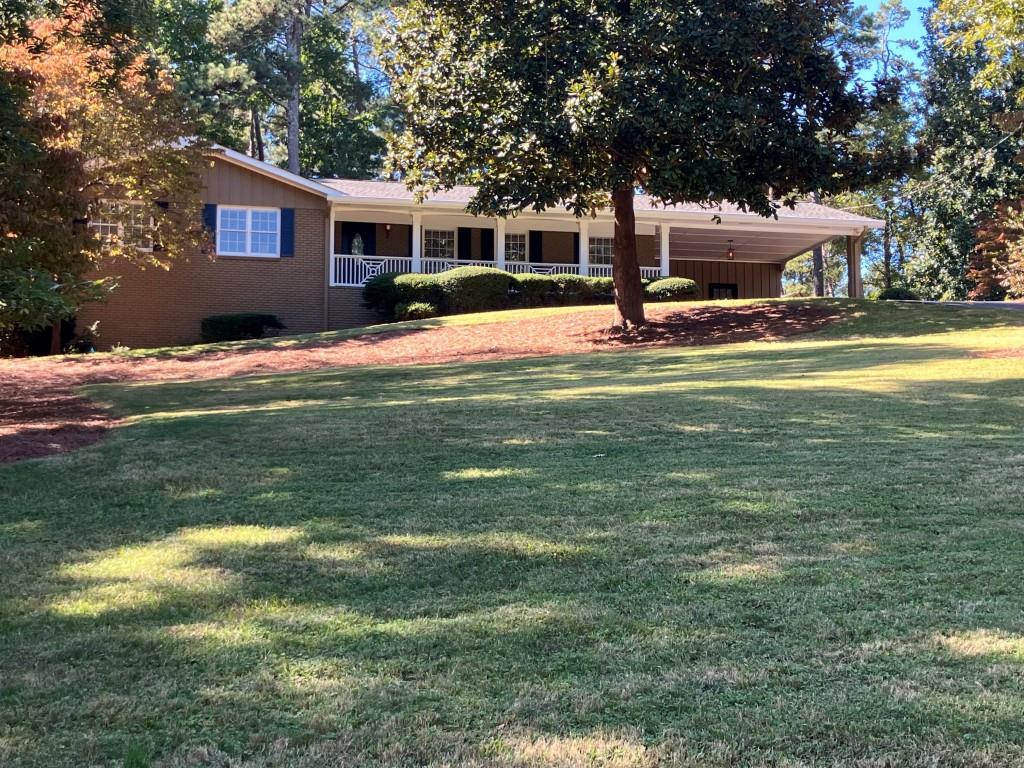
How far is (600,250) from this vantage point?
95.0 feet

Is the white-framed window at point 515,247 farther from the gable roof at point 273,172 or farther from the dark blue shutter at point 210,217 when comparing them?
the dark blue shutter at point 210,217

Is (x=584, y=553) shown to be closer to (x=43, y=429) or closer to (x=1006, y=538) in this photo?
(x=1006, y=538)

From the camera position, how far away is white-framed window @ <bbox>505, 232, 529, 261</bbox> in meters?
28.0

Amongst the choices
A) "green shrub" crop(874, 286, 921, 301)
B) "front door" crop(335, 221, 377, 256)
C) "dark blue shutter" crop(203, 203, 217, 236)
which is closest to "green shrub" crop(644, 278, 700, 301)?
"front door" crop(335, 221, 377, 256)

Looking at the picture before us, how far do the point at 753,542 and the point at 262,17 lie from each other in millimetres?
35601

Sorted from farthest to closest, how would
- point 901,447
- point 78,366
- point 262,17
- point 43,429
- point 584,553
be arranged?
point 262,17 → point 78,366 → point 43,429 → point 901,447 → point 584,553

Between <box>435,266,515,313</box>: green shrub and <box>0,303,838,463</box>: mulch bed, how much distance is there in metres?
3.55

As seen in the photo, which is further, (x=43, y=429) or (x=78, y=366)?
(x=78, y=366)

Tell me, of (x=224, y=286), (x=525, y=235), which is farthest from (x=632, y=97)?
(x=525, y=235)

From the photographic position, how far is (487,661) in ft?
10.5

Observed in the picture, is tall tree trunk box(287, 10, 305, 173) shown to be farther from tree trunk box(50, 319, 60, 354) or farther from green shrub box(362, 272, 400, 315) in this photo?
tree trunk box(50, 319, 60, 354)

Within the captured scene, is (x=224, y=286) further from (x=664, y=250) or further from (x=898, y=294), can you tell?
(x=898, y=294)

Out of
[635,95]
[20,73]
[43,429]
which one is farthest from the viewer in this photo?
[635,95]

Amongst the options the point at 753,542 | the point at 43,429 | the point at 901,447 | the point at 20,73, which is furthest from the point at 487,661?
the point at 20,73
